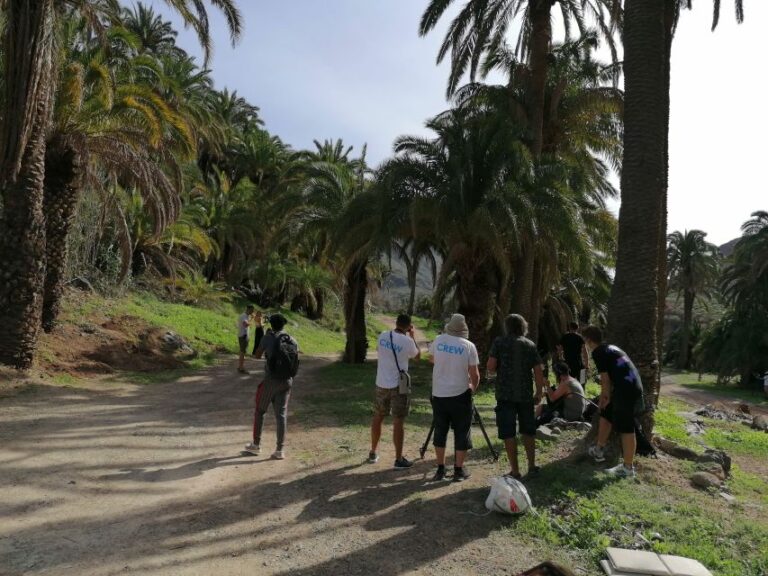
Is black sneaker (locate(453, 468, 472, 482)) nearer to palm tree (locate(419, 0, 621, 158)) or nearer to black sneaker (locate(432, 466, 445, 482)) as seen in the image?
black sneaker (locate(432, 466, 445, 482))

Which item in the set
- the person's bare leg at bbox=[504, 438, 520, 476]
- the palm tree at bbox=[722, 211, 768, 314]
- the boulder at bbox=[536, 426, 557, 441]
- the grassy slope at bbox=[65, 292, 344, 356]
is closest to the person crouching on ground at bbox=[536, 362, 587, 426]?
the boulder at bbox=[536, 426, 557, 441]

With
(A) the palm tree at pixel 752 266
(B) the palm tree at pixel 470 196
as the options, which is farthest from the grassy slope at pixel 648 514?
(A) the palm tree at pixel 752 266

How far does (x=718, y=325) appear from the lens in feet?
127

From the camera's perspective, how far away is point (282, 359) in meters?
7.12

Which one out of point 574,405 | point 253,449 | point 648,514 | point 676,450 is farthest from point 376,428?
point 676,450

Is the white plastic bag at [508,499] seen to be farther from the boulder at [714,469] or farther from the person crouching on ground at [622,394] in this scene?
the boulder at [714,469]

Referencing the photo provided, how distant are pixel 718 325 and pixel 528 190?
31.2 meters

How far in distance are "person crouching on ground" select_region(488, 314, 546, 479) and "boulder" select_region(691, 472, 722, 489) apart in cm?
192

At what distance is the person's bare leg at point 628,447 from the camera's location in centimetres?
646

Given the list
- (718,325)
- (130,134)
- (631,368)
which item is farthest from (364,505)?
(718,325)

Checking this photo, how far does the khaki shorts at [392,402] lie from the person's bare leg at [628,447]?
246 centimetres

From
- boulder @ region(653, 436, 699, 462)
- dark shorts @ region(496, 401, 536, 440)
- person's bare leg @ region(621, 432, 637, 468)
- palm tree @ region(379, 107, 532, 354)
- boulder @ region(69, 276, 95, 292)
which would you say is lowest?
boulder @ region(653, 436, 699, 462)

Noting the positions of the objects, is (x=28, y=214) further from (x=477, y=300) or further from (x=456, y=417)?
(x=477, y=300)

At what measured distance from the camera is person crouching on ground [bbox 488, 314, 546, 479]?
6203 mm
